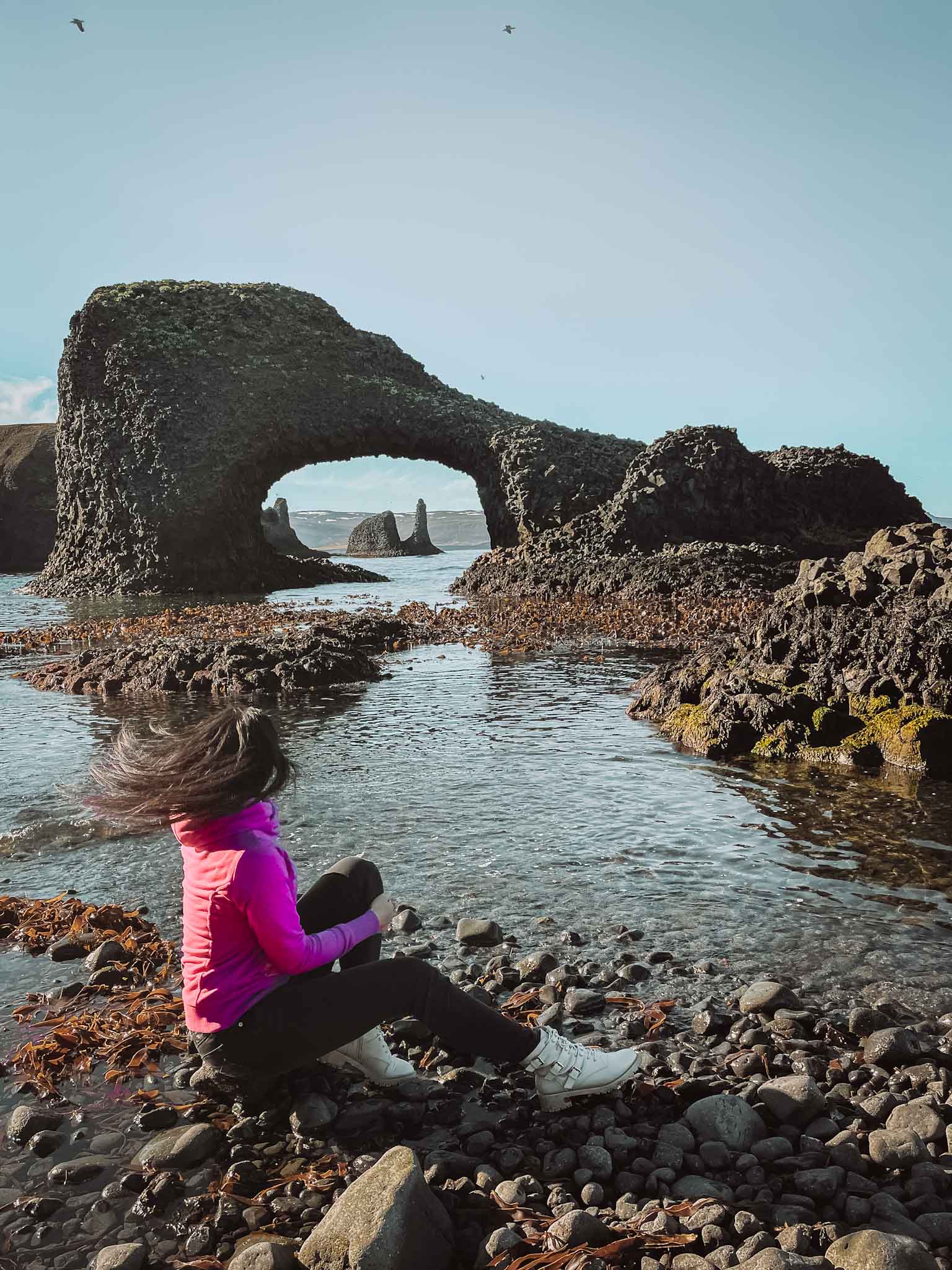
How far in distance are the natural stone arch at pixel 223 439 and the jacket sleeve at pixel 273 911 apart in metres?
36.2

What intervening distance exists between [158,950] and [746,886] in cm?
387

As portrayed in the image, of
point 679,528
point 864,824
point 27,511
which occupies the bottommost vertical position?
point 864,824

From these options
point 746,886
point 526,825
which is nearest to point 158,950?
point 526,825

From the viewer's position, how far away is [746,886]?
6172 mm

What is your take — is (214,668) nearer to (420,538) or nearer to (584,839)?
(584,839)

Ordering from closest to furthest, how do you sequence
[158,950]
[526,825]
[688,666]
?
[158,950]
[526,825]
[688,666]

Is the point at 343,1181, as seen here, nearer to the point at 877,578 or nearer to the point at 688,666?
the point at 688,666

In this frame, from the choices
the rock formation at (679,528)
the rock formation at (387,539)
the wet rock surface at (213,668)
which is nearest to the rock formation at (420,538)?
the rock formation at (387,539)

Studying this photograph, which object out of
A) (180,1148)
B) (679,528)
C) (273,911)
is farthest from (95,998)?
(679,528)

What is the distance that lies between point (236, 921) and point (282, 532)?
233 ft

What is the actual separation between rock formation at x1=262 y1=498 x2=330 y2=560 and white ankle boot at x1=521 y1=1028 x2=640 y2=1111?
65.7 metres

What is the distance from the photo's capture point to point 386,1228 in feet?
9.37

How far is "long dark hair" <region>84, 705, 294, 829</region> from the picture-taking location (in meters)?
3.56

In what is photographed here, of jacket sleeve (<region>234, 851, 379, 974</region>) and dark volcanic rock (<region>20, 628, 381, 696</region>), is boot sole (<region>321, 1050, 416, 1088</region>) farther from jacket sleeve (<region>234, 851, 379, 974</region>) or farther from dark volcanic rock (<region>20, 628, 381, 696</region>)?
dark volcanic rock (<region>20, 628, 381, 696</region>)
